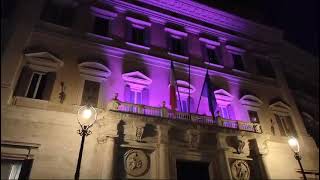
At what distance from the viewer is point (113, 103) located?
12141 mm

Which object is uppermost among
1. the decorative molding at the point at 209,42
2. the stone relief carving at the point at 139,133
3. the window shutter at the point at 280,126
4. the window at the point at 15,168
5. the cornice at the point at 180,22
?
the cornice at the point at 180,22

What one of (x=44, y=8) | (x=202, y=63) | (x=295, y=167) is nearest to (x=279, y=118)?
(x=295, y=167)

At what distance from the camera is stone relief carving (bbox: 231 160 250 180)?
13.5 m

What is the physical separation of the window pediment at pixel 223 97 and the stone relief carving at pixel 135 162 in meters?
6.72

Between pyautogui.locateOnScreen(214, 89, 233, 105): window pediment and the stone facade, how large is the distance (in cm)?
7

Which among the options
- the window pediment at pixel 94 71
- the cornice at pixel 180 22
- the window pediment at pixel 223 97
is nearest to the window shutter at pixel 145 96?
the window pediment at pixel 94 71

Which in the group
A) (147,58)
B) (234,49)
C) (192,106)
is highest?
(234,49)

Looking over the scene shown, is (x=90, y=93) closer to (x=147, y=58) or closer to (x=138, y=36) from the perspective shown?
(x=147, y=58)

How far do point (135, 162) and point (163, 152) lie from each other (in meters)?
1.37

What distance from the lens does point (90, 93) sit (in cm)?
1332

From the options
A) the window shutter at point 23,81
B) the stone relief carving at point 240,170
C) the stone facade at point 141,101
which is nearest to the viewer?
the stone facade at point 141,101

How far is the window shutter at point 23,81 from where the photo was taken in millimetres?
12039

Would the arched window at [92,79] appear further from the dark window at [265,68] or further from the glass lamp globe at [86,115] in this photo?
the dark window at [265,68]

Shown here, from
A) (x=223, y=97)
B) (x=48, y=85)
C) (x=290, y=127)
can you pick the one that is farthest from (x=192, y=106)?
(x=48, y=85)
